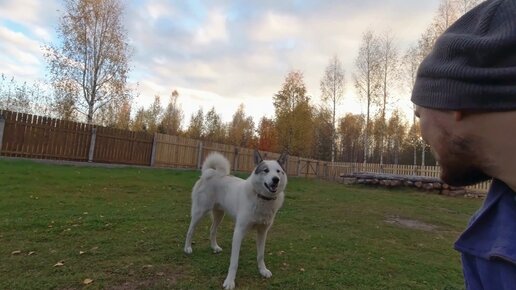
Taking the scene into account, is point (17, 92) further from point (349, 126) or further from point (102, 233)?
Result: point (349, 126)

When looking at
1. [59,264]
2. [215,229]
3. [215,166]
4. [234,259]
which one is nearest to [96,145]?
[215,166]

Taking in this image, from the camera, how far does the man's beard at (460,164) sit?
69cm

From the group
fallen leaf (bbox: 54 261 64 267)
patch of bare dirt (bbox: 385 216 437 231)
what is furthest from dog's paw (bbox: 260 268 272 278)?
patch of bare dirt (bbox: 385 216 437 231)

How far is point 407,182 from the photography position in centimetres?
1898

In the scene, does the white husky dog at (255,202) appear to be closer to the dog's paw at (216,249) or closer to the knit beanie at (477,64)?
the dog's paw at (216,249)

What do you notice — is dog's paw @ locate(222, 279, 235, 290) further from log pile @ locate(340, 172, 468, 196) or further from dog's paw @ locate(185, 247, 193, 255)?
log pile @ locate(340, 172, 468, 196)

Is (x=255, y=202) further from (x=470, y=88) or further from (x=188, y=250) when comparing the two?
(x=470, y=88)

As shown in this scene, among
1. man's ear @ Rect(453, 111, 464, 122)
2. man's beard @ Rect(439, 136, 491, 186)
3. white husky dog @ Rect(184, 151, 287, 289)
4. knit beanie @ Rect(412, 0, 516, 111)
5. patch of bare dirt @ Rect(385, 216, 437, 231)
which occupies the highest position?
knit beanie @ Rect(412, 0, 516, 111)

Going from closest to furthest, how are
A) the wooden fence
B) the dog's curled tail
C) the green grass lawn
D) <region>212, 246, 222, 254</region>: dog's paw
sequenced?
the green grass lawn
<region>212, 246, 222, 254</region>: dog's paw
the dog's curled tail
the wooden fence

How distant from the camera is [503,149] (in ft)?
2.10

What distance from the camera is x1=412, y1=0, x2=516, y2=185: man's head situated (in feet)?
2.09

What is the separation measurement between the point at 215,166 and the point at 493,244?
509 cm

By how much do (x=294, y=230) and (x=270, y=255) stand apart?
1704mm

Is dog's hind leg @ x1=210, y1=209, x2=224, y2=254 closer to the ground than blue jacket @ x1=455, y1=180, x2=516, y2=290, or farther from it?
closer to the ground
